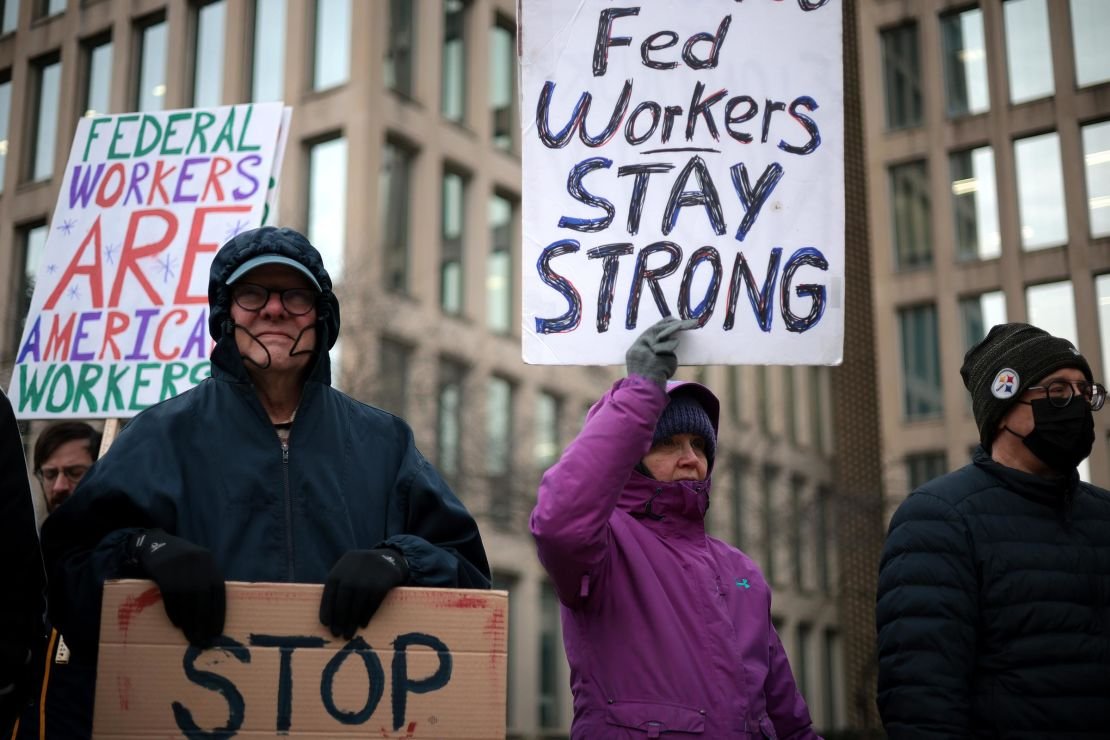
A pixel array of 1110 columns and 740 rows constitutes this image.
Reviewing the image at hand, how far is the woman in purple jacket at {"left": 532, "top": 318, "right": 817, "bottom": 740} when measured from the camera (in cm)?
329

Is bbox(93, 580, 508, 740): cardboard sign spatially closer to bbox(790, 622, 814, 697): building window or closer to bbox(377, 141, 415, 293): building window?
bbox(377, 141, 415, 293): building window

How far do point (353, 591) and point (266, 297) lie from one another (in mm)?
815

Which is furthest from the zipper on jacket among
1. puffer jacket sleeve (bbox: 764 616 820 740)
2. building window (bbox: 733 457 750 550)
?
building window (bbox: 733 457 750 550)

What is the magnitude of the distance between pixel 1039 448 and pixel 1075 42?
1967cm

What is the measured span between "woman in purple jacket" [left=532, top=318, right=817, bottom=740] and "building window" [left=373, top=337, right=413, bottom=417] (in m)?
15.1

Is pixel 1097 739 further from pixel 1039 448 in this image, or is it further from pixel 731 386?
pixel 731 386

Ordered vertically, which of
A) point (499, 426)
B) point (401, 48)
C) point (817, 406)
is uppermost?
point (401, 48)

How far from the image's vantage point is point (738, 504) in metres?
Result: 26.6

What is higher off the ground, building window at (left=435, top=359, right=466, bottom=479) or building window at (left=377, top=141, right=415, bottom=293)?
building window at (left=377, top=141, right=415, bottom=293)

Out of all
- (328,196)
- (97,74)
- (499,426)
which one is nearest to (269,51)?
(328,196)

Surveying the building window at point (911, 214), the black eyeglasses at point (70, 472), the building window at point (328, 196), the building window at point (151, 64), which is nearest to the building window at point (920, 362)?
the building window at point (911, 214)

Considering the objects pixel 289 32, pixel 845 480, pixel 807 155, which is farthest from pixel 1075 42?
pixel 807 155

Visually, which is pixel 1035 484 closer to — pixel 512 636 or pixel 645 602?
pixel 645 602

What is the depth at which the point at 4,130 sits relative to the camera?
9.05 m
